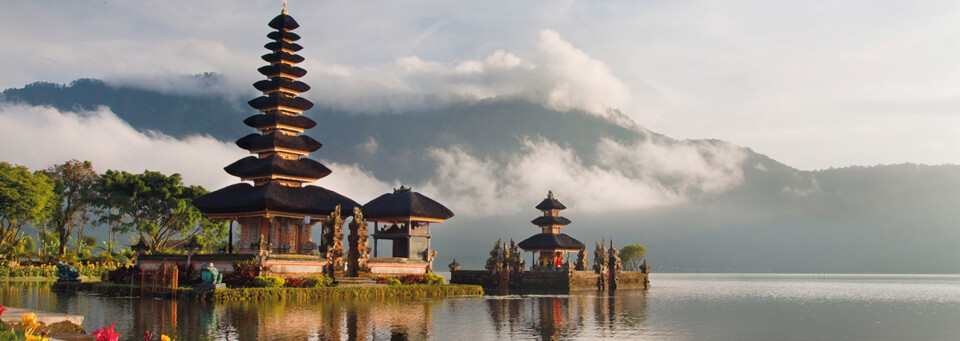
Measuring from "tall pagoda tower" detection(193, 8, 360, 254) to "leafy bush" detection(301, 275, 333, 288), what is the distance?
7.32 meters

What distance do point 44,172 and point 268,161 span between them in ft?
109

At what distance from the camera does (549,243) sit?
259 ft

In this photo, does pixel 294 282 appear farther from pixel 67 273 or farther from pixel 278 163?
pixel 67 273

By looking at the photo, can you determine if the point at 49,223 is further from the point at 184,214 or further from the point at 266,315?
the point at 266,315

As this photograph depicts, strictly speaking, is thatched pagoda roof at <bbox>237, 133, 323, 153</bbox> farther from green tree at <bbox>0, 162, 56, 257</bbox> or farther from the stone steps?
green tree at <bbox>0, 162, 56, 257</bbox>

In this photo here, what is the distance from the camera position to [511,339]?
25516 mm

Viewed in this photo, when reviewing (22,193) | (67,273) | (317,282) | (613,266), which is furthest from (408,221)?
(22,193)

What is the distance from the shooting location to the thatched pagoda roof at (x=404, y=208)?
56812mm

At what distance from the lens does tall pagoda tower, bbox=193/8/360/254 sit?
52.9 metres

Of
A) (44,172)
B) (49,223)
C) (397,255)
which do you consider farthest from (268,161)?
(49,223)

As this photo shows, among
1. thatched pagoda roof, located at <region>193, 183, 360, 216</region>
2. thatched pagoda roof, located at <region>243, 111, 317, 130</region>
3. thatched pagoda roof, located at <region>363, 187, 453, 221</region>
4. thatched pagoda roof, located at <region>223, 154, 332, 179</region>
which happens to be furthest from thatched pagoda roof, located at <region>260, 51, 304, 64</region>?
thatched pagoda roof, located at <region>363, 187, 453, 221</region>

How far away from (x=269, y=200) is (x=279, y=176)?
4.42m

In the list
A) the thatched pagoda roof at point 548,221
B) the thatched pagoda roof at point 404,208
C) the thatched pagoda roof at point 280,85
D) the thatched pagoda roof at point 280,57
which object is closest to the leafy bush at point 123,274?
the thatched pagoda roof at point 404,208

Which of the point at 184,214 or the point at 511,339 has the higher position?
the point at 184,214
